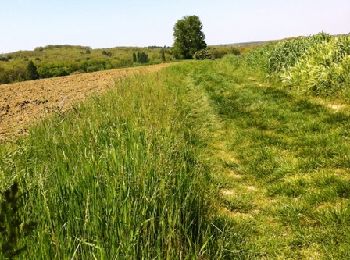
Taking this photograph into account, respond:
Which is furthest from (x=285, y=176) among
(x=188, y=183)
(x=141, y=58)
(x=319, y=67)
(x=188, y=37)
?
(x=141, y=58)

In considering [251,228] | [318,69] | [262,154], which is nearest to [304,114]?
[262,154]

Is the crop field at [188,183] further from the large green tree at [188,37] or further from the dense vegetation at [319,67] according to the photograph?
the large green tree at [188,37]

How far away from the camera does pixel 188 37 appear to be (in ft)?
258

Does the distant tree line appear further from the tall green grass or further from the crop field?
the tall green grass

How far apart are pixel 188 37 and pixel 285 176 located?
7516cm

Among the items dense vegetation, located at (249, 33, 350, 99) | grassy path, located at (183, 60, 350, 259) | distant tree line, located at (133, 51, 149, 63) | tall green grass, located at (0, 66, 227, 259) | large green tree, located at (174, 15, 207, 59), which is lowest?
grassy path, located at (183, 60, 350, 259)

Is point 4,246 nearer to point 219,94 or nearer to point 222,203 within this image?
point 222,203

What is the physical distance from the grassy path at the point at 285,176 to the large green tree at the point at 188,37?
6910cm

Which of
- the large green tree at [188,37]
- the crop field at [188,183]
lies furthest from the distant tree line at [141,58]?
the crop field at [188,183]

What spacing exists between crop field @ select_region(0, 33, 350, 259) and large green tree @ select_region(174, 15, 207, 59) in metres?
68.5

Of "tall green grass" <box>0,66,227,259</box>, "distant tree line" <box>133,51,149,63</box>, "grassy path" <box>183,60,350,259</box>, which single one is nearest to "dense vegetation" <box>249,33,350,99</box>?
"grassy path" <box>183,60,350,259</box>

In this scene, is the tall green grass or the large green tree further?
the large green tree

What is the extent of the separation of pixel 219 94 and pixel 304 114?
514cm

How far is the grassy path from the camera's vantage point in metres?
4.20
